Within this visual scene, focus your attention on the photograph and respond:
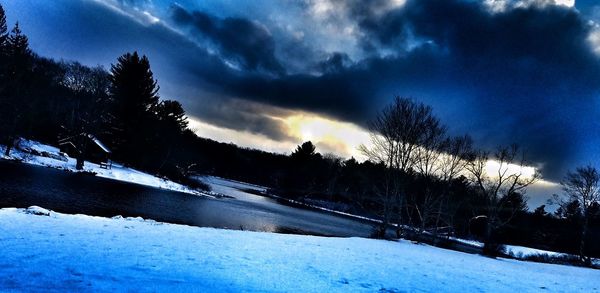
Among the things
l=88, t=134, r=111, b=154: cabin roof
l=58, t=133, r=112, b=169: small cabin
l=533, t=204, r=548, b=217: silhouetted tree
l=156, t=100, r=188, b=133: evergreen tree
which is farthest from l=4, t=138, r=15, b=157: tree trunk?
l=533, t=204, r=548, b=217: silhouetted tree

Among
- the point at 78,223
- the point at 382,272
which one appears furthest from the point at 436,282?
the point at 78,223

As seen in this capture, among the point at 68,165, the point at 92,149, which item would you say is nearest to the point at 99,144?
the point at 92,149

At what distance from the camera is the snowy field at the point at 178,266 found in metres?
5.72

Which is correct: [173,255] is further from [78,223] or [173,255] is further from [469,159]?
[469,159]

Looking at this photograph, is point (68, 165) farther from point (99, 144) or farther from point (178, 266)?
point (178, 266)

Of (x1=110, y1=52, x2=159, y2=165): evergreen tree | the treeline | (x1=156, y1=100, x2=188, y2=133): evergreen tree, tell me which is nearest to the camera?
the treeline

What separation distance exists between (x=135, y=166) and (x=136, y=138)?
17.9 ft

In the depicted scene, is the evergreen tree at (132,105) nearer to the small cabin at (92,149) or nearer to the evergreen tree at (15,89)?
the small cabin at (92,149)

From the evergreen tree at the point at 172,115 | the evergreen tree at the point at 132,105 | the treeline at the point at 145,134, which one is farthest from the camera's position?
the evergreen tree at the point at 172,115

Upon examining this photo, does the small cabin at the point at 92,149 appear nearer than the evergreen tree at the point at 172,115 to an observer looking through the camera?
Yes

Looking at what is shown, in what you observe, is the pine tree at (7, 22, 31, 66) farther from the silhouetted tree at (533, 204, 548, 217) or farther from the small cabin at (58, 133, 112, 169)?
the silhouetted tree at (533, 204, 548, 217)

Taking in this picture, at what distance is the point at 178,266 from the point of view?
7.24 meters

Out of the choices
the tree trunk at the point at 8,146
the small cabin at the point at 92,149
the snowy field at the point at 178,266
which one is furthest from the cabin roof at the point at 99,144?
the snowy field at the point at 178,266

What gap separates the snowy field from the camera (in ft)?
18.8
